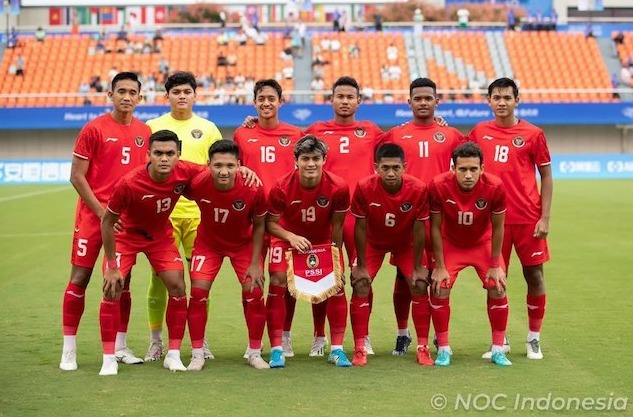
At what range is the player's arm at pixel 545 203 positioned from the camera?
8.18 m

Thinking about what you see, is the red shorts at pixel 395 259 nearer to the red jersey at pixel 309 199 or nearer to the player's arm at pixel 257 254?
the red jersey at pixel 309 199

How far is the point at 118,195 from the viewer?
7.54 metres

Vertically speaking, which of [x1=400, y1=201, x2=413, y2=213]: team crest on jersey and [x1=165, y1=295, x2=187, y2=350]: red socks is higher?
[x1=400, y1=201, x2=413, y2=213]: team crest on jersey

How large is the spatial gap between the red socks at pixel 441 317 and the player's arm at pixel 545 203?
0.88 metres

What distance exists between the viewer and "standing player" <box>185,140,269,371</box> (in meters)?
7.76

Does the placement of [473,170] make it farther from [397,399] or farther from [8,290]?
[8,290]

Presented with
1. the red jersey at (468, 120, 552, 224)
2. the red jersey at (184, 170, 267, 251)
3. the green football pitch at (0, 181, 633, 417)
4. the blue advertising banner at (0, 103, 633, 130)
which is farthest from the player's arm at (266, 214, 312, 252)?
the blue advertising banner at (0, 103, 633, 130)

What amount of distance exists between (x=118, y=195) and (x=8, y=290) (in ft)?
16.5

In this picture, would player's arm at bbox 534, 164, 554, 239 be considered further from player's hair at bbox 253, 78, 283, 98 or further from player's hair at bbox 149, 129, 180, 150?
player's hair at bbox 149, 129, 180, 150

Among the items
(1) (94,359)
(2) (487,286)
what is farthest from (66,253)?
(2) (487,286)

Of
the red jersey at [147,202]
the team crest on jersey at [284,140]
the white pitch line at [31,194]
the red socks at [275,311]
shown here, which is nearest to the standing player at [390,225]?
the red socks at [275,311]

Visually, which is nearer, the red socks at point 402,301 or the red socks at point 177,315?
the red socks at point 177,315

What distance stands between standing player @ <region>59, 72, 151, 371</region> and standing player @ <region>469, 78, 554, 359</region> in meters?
2.69

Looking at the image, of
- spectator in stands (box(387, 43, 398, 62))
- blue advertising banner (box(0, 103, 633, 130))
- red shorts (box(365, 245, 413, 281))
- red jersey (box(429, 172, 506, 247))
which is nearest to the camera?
red jersey (box(429, 172, 506, 247))
